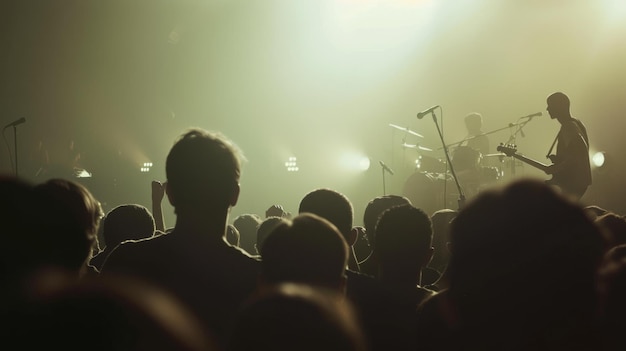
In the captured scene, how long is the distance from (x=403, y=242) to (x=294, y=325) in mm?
2063

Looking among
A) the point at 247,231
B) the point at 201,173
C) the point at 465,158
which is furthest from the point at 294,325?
the point at 465,158

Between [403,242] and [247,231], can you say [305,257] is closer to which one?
[403,242]

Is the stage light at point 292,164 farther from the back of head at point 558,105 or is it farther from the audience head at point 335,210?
the audience head at point 335,210

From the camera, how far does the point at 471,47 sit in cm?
1889

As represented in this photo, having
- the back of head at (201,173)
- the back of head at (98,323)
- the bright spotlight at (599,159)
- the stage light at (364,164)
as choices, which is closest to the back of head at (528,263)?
the back of head at (98,323)

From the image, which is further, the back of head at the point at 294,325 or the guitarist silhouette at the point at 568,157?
the guitarist silhouette at the point at 568,157

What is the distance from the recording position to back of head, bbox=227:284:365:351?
1.13m

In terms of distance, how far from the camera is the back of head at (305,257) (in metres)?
2.02

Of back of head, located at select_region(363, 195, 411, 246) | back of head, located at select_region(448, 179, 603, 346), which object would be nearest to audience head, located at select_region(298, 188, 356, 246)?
back of head, located at select_region(363, 195, 411, 246)

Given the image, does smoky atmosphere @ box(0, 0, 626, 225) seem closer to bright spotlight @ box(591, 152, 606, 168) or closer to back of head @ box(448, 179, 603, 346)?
bright spotlight @ box(591, 152, 606, 168)

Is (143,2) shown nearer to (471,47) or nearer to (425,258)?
(471,47)

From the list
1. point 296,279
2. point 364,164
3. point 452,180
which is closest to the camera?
point 296,279

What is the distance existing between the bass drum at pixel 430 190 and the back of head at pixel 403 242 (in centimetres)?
1017

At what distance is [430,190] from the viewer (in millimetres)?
13367
